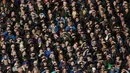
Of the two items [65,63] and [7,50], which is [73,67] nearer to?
[65,63]

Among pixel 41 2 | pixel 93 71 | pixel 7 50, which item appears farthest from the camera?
pixel 41 2

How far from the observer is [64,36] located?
32.9ft

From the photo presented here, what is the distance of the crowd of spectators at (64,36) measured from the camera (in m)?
9.59

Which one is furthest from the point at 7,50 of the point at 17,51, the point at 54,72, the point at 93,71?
the point at 93,71

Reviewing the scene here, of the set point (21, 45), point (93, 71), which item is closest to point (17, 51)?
point (21, 45)

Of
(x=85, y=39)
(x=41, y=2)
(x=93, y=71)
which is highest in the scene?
(x=41, y=2)

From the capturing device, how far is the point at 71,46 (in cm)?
995

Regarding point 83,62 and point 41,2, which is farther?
point 41,2

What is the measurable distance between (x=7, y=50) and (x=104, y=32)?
1.87 m

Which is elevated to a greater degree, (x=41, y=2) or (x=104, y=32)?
(x=41, y=2)

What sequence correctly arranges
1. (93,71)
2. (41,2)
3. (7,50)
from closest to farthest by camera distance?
1. (93,71)
2. (7,50)
3. (41,2)

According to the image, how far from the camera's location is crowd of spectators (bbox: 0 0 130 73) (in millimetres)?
9594

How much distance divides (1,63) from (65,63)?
119 centimetres

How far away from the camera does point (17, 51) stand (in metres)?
9.97
